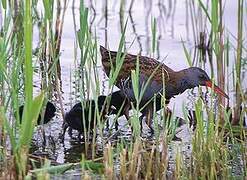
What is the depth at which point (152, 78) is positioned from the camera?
5898 mm

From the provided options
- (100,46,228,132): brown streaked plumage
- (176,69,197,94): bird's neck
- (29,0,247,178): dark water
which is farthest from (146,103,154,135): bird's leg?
(176,69,197,94): bird's neck

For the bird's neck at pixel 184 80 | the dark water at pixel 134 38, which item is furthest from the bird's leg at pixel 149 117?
the bird's neck at pixel 184 80

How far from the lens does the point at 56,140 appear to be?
5586 millimetres

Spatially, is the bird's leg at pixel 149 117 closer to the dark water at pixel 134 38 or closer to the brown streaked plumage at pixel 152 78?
the brown streaked plumage at pixel 152 78

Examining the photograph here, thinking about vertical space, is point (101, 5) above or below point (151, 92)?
above

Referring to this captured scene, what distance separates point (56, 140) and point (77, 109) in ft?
0.84

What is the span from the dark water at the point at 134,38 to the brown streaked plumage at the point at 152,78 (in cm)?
14

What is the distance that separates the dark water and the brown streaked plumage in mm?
136

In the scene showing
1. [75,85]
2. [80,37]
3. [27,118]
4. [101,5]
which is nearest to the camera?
[27,118]

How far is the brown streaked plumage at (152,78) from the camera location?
232 inches

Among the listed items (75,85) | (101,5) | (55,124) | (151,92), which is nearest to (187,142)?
(151,92)

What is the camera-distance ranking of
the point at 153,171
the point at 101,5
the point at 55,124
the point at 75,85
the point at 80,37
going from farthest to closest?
1. the point at 101,5
2. the point at 75,85
3. the point at 55,124
4. the point at 80,37
5. the point at 153,171

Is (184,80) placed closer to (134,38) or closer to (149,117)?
(149,117)

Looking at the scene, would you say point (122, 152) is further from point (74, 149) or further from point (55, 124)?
point (55, 124)
